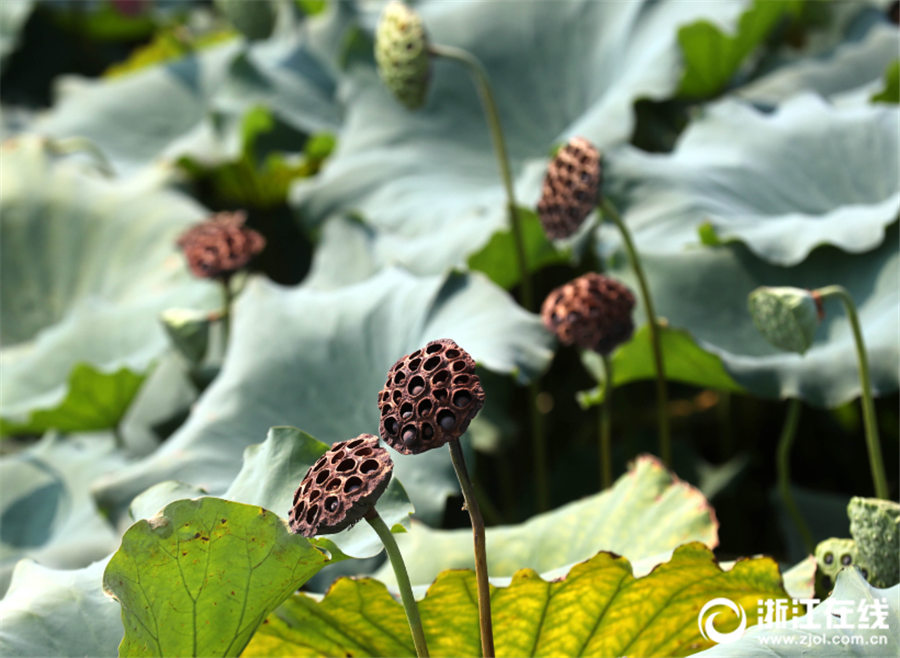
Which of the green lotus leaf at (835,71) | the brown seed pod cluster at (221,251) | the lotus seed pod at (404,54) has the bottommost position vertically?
the brown seed pod cluster at (221,251)

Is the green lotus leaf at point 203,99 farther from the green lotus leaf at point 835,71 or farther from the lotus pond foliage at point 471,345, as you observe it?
the green lotus leaf at point 835,71

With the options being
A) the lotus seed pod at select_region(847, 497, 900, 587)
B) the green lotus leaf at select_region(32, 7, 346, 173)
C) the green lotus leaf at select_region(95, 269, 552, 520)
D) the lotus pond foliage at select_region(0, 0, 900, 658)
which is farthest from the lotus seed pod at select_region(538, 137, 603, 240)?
the green lotus leaf at select_region(32, 7, 346, 173)

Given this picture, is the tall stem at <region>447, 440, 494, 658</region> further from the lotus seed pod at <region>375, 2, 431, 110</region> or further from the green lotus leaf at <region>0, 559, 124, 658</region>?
the lotus seed pod at <region>375, 2, 431, 110</region>

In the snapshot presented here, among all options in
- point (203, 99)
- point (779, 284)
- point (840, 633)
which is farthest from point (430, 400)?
point (203, 99)

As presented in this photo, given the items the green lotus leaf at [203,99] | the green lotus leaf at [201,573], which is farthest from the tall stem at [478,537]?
the green lotus leaf at [203,99]

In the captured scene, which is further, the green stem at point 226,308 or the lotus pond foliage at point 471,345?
the green stem at point 226,308
